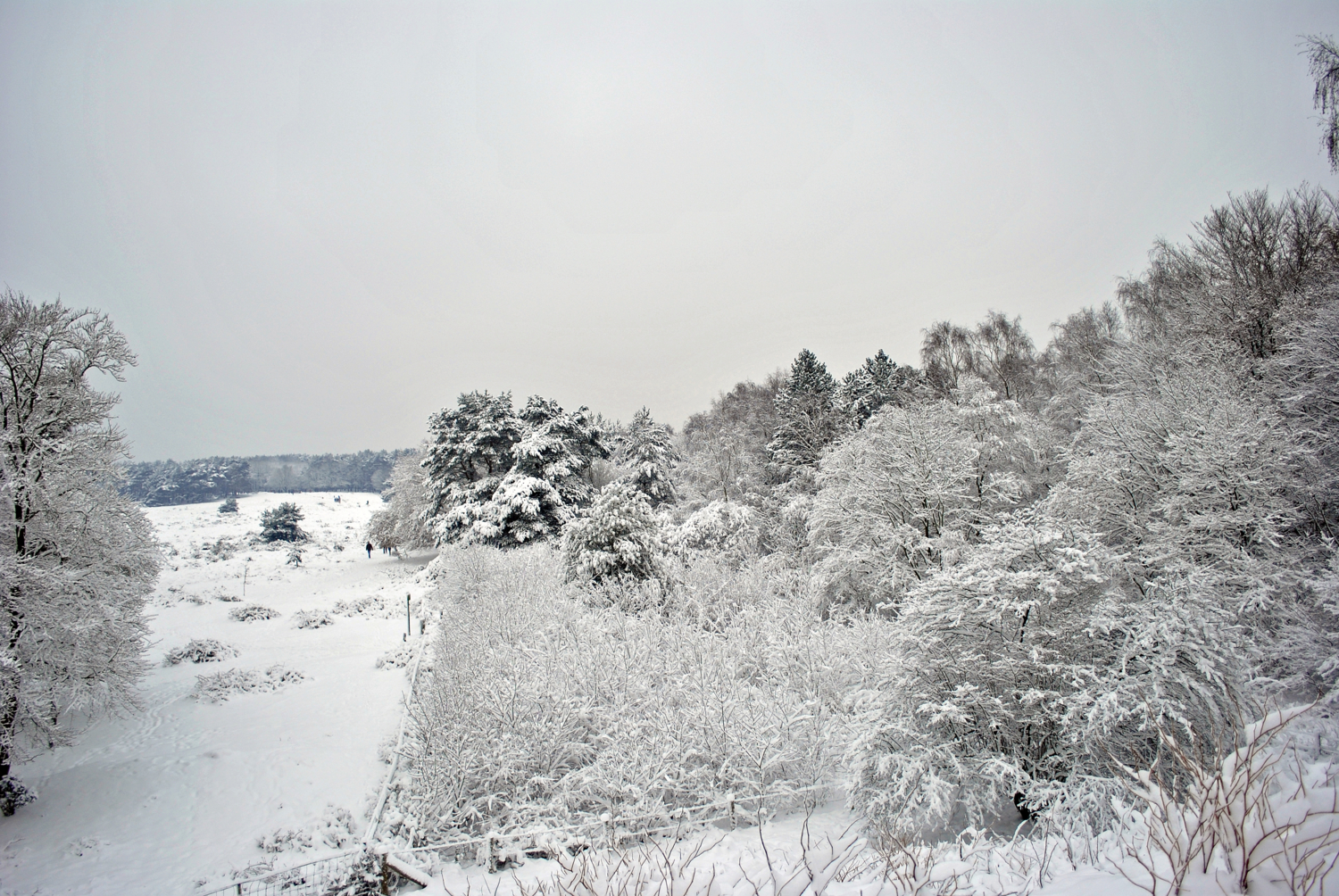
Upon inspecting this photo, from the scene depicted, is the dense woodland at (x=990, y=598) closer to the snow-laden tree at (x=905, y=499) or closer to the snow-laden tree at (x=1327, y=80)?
the snow-laden tree at (x=905, y=499)

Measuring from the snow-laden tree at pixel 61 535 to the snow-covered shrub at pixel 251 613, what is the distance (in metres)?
14.7

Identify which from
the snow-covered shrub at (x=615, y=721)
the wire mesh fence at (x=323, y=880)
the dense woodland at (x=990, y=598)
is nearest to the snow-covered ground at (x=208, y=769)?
the wire mesh fence at (x=323, y=880)

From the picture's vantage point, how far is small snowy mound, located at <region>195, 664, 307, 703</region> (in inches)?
568

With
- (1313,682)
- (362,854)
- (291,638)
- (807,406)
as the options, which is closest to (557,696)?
(362,854)

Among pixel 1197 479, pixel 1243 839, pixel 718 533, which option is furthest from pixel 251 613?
pixel 1197 479

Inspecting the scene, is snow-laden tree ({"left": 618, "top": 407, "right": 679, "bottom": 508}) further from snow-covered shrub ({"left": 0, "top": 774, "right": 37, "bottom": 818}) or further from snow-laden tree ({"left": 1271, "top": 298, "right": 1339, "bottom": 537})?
snow-laden tree ({"left": 1271, "top": 298, "right": 1339, "bottom": 537})

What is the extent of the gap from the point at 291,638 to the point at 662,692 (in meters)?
19.3

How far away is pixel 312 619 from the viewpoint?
897 inches

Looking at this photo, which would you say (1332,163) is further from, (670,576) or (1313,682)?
A: (670,576)

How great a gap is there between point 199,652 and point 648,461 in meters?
21.0

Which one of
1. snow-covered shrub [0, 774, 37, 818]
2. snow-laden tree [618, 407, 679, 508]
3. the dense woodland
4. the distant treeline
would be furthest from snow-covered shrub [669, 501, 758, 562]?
the distant treeline

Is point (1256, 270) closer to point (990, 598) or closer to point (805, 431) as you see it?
point (805, 431)

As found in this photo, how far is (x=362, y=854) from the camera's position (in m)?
7.36

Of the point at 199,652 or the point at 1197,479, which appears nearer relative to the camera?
the point at 1197,479
